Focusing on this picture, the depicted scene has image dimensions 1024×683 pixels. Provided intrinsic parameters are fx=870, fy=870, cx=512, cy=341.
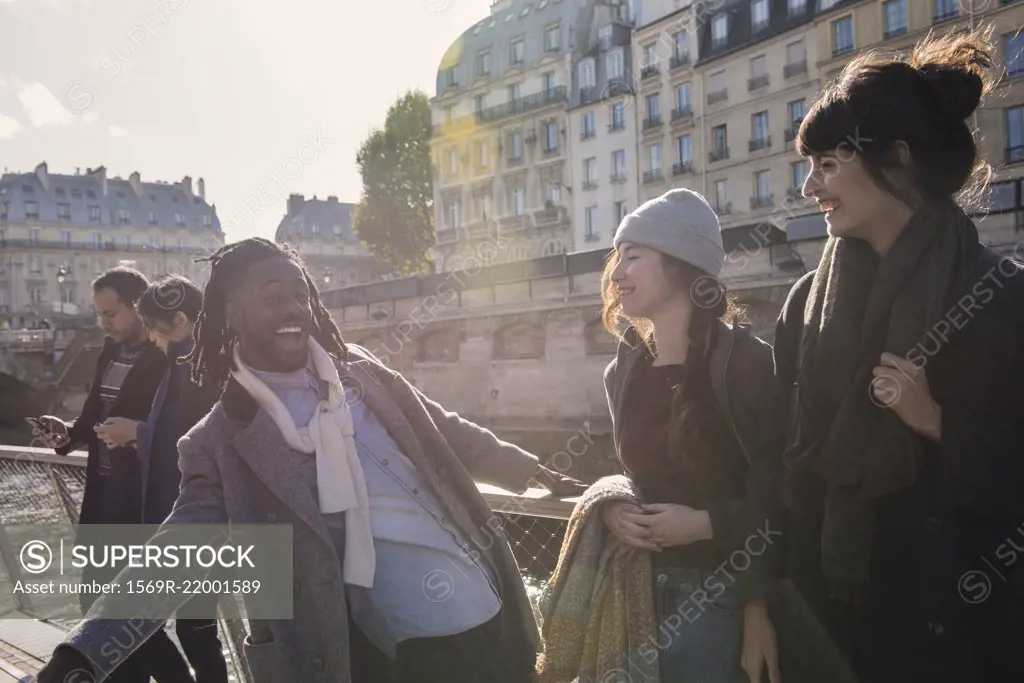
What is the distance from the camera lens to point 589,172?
3869 centimetres

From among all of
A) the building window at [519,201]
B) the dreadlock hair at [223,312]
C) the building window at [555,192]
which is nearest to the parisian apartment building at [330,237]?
the building window at [519,201]

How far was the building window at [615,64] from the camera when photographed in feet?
123

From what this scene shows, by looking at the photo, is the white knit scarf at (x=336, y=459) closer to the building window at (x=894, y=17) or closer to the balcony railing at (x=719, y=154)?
the building window at (x=894, y=17)

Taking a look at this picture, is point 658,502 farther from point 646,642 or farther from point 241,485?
point 241,485

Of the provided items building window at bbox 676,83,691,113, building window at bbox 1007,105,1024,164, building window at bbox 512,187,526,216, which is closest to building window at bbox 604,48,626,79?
building window at bbox 676,83,691,113

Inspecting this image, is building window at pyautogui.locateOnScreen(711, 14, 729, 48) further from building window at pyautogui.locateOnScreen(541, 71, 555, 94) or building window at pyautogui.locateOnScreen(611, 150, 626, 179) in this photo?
building window at pyautogui.locateOnScreen(541, 71, 555, 94)

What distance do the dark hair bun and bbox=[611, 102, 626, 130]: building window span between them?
36.3m

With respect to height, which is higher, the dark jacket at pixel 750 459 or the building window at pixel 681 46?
the building window at pixel 681 46

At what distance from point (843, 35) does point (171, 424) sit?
2909 cm

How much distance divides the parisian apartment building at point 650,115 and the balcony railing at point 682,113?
10 centimetres

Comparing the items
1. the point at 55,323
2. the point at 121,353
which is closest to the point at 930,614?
the point at 121,353

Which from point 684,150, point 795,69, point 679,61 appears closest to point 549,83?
point 679,61

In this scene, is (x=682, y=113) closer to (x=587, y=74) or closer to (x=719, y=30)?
(x=719, y=30)

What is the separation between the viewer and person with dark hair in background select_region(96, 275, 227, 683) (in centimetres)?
353
